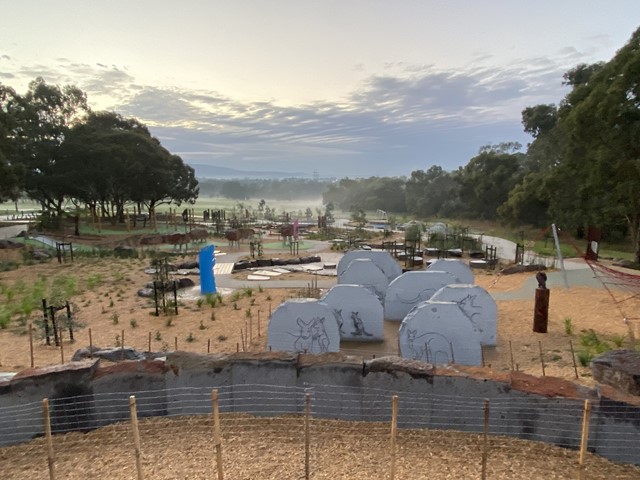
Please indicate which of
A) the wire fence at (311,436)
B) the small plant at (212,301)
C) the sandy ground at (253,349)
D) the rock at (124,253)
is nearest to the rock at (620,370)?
the sandy ground at (253,349)

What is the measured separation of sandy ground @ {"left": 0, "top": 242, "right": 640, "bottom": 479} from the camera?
5668 millimetres

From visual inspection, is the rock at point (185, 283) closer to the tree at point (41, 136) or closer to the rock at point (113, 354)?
the rock at point (113, 354)

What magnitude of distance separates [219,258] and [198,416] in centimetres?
2562

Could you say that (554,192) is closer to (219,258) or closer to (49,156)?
(219,258)

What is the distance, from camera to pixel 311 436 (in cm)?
645

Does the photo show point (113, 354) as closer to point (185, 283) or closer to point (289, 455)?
point (289, 455)

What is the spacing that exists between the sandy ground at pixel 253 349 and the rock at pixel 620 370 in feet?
3.10

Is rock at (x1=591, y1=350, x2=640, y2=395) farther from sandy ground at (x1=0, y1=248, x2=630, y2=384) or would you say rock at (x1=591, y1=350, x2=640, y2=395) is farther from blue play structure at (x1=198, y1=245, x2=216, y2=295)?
blue play structure at (x1=198, y1=245, x2=216, y2=295)

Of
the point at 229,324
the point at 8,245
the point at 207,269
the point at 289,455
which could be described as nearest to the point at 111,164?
the point at 8,245

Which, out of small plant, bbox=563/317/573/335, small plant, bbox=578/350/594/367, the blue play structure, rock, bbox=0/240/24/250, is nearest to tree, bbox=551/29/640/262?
small plant, bbox=563/317/573/335

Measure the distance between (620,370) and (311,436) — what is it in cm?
499

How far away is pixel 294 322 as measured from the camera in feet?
35.8

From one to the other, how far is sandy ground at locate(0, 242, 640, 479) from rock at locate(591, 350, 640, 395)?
0.94m

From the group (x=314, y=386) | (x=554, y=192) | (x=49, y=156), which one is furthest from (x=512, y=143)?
(x=314, y=386)
